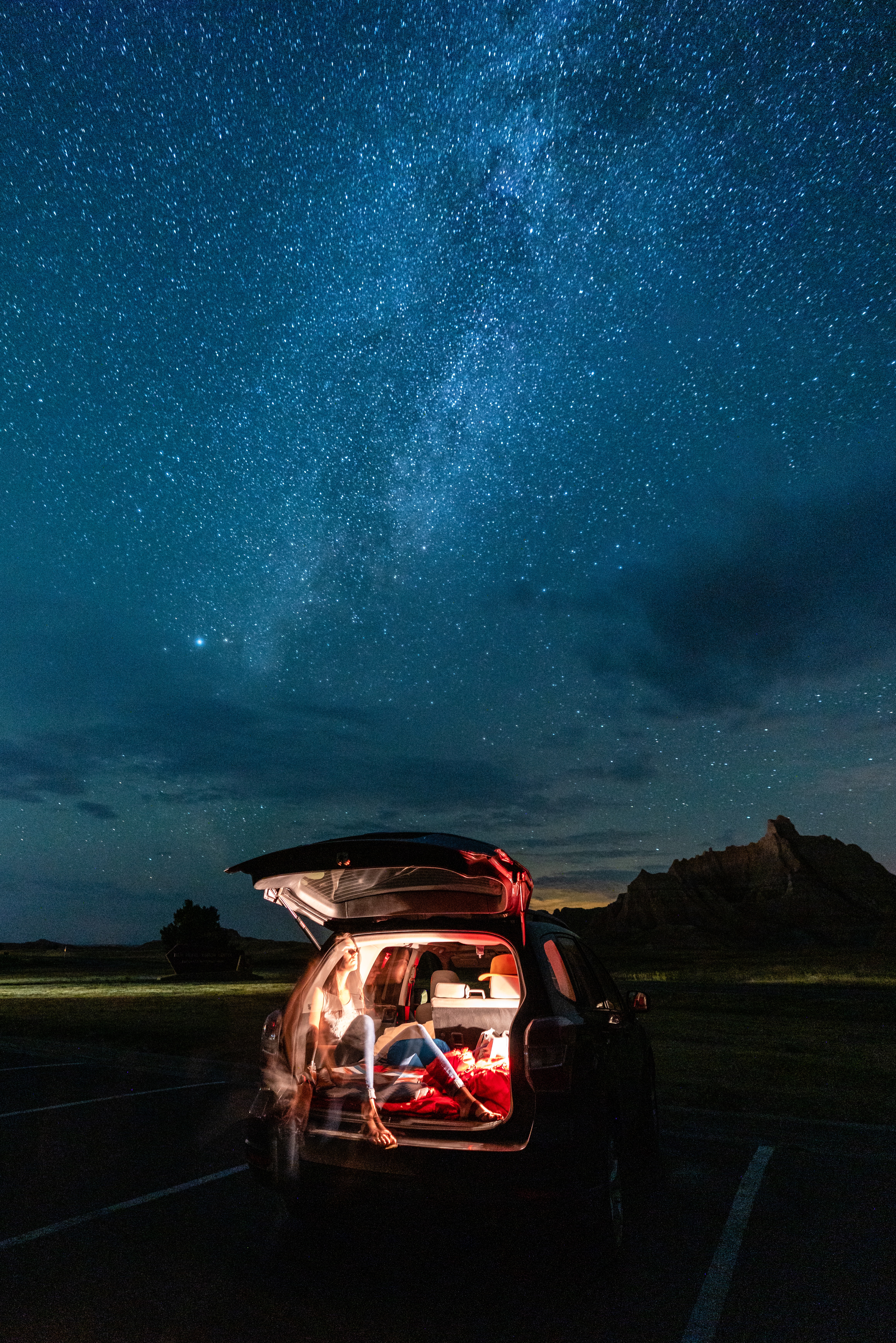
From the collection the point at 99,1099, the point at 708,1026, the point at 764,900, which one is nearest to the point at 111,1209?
the point at 99,1099

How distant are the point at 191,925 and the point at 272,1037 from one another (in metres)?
53.7

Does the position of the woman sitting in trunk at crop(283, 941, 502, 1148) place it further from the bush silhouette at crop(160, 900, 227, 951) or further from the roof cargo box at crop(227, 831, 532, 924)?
the bush silhouette at crop(160, 900, 227, 951)

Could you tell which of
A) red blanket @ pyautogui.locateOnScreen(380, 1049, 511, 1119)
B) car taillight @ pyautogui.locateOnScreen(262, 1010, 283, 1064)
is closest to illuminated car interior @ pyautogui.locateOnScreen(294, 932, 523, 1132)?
red blanket @ pyautogui.locateOnScreen(380, 1049, 511, 1119)

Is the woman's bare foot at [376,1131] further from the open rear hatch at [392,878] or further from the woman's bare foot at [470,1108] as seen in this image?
the open rear hatch at [392,878]

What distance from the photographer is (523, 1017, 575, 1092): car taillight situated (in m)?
3.89

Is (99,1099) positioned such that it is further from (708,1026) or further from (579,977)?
(708,1026)

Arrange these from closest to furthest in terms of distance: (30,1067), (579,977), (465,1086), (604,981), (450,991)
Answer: (465,1086) < (579,977) < (450,991) < (604,981) < (30,1067)

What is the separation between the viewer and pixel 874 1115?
7863 mm

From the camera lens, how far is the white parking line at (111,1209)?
14.5 feet

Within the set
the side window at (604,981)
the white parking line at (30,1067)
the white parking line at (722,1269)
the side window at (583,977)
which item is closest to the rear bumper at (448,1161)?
the white parking line at (722,1269)

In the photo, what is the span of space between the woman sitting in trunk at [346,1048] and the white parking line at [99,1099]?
448 centimetres

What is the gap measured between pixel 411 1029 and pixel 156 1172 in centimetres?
225

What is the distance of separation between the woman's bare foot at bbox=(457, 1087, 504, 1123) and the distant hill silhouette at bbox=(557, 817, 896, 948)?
5447 inches

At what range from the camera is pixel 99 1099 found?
870 centimetres
